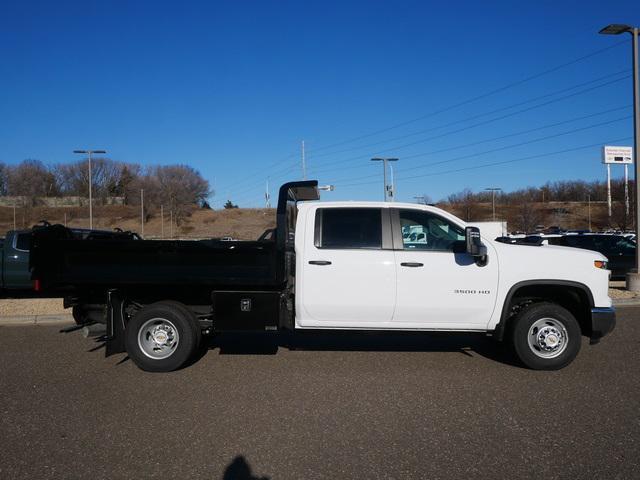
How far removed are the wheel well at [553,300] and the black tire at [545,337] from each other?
0.69ft

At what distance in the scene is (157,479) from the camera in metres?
4.07

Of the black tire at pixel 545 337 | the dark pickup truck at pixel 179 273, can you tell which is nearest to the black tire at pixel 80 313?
the dark pickup truck at pixel 179 273

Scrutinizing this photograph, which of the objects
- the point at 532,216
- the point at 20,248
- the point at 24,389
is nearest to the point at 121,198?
the point at 532,216

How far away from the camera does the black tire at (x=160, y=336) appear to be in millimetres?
6844

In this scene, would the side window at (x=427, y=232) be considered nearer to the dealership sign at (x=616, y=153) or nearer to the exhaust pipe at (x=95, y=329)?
the exhaust pipe at (x=95, y=329)

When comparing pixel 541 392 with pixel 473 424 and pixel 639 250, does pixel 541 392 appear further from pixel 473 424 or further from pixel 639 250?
pixel 639 250

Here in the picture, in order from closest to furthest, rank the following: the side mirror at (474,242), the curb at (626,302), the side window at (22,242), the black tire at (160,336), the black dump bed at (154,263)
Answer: the side mirror at (474,242), the black dump bed at (154,263), the black tire at (160,336), the curb at (626,302), the side window at (22,242)

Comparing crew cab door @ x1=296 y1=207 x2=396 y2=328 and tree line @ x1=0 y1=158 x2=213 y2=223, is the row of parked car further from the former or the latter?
tree line @ x1=0 y1=158 x2=213 y2=223

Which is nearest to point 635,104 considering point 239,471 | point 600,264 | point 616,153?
point 600,264

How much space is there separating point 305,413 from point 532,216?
68.4 m

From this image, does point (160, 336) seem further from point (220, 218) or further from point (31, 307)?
point (220, 218)

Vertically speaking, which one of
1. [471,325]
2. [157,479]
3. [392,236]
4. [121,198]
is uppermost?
[121,198]

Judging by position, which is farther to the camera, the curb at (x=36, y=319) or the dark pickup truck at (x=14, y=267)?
the dark pickup truck at (x=14, y=267)

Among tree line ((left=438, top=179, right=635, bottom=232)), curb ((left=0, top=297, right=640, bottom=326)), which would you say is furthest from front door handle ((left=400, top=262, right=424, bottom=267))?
tree line ((left=438, top=179, right=635, bottom=232))
